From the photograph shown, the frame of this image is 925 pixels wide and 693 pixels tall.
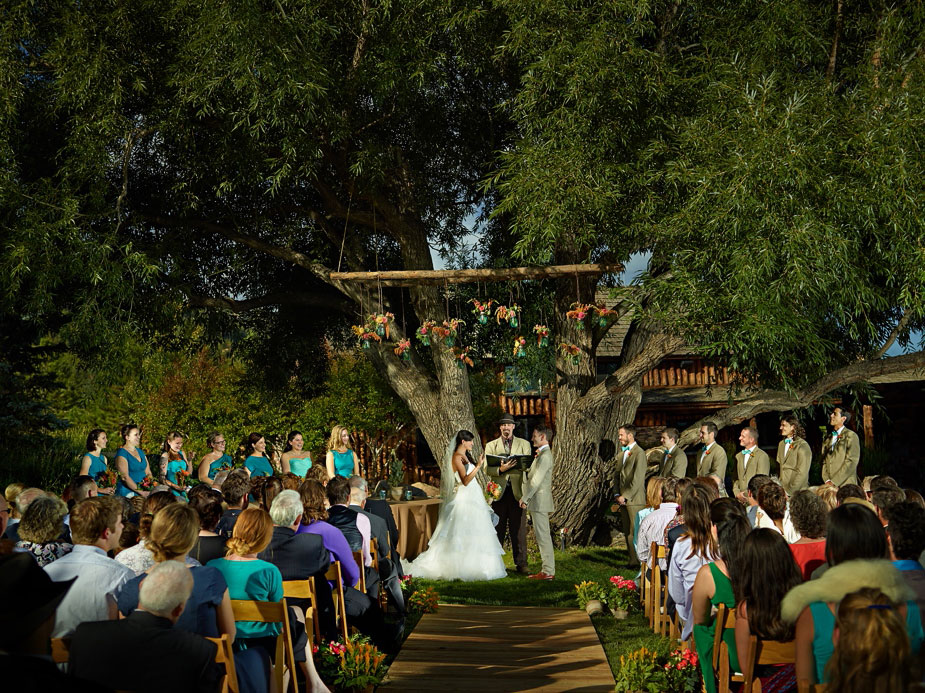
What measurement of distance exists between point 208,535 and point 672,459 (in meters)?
7.46

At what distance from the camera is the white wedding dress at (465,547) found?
10961 millimetres

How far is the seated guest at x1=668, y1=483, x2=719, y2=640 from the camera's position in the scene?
19.5 feet

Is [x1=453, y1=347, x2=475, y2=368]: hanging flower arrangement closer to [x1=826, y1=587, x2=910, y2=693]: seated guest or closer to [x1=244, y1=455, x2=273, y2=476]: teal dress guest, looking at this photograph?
[x1=244, y1=455, x2=273, y2=476]: teal dress guest

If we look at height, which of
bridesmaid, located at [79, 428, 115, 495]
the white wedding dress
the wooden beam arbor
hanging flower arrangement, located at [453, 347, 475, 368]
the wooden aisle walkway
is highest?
the wooden beam arbor

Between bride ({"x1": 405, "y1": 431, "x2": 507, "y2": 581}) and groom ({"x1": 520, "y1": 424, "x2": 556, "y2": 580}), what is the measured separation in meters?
0.56

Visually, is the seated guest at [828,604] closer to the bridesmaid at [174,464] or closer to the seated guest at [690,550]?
the seated guest at [690,550]

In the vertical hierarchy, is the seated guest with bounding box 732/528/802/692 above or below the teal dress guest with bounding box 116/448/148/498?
below

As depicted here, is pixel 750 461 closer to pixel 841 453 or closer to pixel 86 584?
pixel 841 453

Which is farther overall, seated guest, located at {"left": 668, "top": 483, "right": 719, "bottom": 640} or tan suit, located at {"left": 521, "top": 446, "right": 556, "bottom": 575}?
tan suit, located at {"left": 521, "top": 446, "right": 556, "bottom": 575}

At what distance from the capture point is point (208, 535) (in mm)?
5730

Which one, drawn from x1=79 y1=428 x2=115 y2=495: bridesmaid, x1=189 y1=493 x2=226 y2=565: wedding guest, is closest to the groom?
x1=79 y1=428 x2=115 y2=495: bridesmaid

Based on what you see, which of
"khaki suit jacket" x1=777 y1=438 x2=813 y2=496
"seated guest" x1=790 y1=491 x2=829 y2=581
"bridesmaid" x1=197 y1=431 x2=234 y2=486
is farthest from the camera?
"bridesmaid" x1=197 y1=431 x2=234 y2=486

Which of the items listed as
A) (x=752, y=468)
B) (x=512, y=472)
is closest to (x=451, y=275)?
(x=512, y=472)

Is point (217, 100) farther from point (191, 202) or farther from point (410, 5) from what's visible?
point (410, 5)
